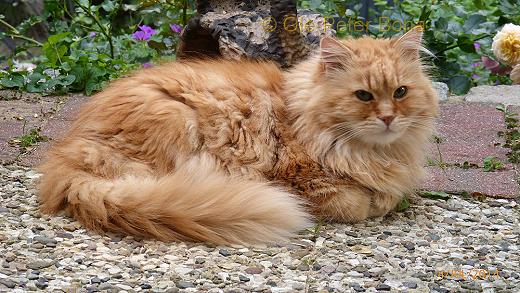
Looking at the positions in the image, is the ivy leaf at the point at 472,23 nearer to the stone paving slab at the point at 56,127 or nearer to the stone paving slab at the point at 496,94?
the stone paving slab at the point at 496,94

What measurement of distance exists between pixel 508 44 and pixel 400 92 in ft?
8.28

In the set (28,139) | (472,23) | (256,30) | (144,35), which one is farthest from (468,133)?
(144,35)

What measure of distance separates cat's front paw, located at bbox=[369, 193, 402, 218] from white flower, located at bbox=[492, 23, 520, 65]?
2513 millimetres

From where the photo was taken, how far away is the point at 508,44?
574 centimetres

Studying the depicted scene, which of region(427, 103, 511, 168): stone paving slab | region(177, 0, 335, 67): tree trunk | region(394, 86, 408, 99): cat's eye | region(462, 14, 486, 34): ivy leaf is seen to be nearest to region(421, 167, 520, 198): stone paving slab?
region(427, 103, 511, 168): stone paving slab

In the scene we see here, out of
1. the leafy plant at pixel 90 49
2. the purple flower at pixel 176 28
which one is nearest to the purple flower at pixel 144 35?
the leafy plant at pixel 90 49

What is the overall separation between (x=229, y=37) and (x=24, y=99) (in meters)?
1.64

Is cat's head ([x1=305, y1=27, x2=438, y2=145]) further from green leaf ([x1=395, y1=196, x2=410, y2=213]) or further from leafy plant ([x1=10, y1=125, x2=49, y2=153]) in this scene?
leafy plant ([x1=10, y1=125, x2=49, y2=153])

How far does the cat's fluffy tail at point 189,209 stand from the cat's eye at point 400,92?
0.66 meters

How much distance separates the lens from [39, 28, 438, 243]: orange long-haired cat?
3.43 m

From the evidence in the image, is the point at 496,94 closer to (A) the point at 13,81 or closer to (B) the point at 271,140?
(B) the point at 271,140

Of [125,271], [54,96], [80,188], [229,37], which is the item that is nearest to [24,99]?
[54,96]

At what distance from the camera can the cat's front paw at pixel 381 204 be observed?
369cm

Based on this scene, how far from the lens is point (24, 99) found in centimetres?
569
